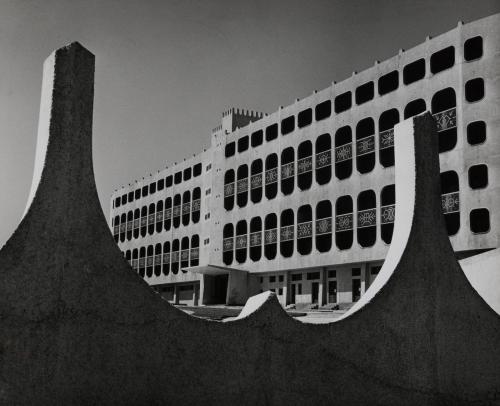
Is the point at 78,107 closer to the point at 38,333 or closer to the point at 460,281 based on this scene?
the point at 38,333

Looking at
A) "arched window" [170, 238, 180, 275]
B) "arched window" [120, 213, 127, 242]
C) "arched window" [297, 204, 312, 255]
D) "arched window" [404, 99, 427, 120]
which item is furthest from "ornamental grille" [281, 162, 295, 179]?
"arched window" [120, 213, 127, 242]

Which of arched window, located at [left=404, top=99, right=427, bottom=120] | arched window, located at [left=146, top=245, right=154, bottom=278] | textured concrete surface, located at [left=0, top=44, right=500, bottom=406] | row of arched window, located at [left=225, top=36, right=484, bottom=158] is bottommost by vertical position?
textured concrete surface, located at [left=0, top=44, right=500, bottom=406]

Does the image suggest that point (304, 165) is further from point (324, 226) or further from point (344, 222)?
point (344, 222)

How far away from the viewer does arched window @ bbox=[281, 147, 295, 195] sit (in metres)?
40.3

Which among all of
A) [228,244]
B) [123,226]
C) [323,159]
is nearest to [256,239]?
[228,244]

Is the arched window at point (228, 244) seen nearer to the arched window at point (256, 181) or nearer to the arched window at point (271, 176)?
the arched window at point (256, 181)

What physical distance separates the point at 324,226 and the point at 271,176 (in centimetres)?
678

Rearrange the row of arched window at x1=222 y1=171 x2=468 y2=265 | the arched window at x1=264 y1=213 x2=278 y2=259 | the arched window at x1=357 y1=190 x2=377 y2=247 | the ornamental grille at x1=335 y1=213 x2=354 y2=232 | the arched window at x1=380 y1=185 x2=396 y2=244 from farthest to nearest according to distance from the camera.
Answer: the arched window at x1=264 y1=213 x2=278 y2=259, the ornamental grille at x1=335 y1=213 x2=354 y2=232, the arched window at x1=357 y1=190 x2=377 y2=247, the arched window at x1=380 y1=185 x2=396 y2=244, the row of arched window at x1=222 y1=171 x2=468 y2=265

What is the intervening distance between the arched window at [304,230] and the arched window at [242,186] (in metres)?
6.47

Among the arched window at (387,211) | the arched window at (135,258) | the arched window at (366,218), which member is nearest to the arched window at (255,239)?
the arched window at (366,218)

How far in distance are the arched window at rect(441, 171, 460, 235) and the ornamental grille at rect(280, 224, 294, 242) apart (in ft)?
36.8

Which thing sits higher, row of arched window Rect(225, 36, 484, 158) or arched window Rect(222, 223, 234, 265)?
row of arched window Rect(225, 36, 484, 158)

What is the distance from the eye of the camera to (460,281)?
702 centimetres

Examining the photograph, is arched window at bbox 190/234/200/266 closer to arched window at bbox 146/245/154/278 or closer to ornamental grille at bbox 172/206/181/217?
ornamental grille at bbox 172/206/181/217
